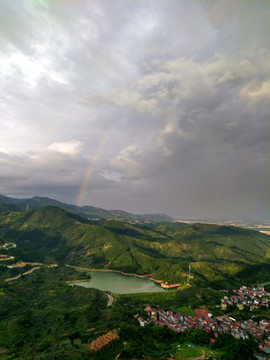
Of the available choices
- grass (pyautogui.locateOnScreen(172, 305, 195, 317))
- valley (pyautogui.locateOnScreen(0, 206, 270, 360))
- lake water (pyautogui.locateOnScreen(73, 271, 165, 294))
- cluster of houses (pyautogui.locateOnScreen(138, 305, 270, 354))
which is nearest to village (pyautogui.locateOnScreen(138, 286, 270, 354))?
cluster of houses (pyautogui.locateOnScreen(138, 305, 270, 354))

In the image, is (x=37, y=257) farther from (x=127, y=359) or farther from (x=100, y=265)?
(x=127, y=359)

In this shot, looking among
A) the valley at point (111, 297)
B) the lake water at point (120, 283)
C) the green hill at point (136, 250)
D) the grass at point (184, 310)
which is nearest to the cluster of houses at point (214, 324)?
the valley at point (111, 297)

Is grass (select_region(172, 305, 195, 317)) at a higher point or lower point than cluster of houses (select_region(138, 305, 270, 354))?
lower

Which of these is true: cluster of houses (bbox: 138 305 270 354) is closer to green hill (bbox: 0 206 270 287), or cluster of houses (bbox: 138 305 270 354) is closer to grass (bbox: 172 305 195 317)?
grass (bbox: 172 305 195 317)

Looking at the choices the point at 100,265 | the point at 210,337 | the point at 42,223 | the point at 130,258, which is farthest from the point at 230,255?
the point at 42,223

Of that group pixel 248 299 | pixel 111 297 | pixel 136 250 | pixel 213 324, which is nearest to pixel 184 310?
pixel 213 324

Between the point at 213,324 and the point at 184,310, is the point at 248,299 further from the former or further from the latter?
the point at 213,324

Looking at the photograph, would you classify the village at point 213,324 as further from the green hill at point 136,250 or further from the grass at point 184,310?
the green hill at point 136,250
